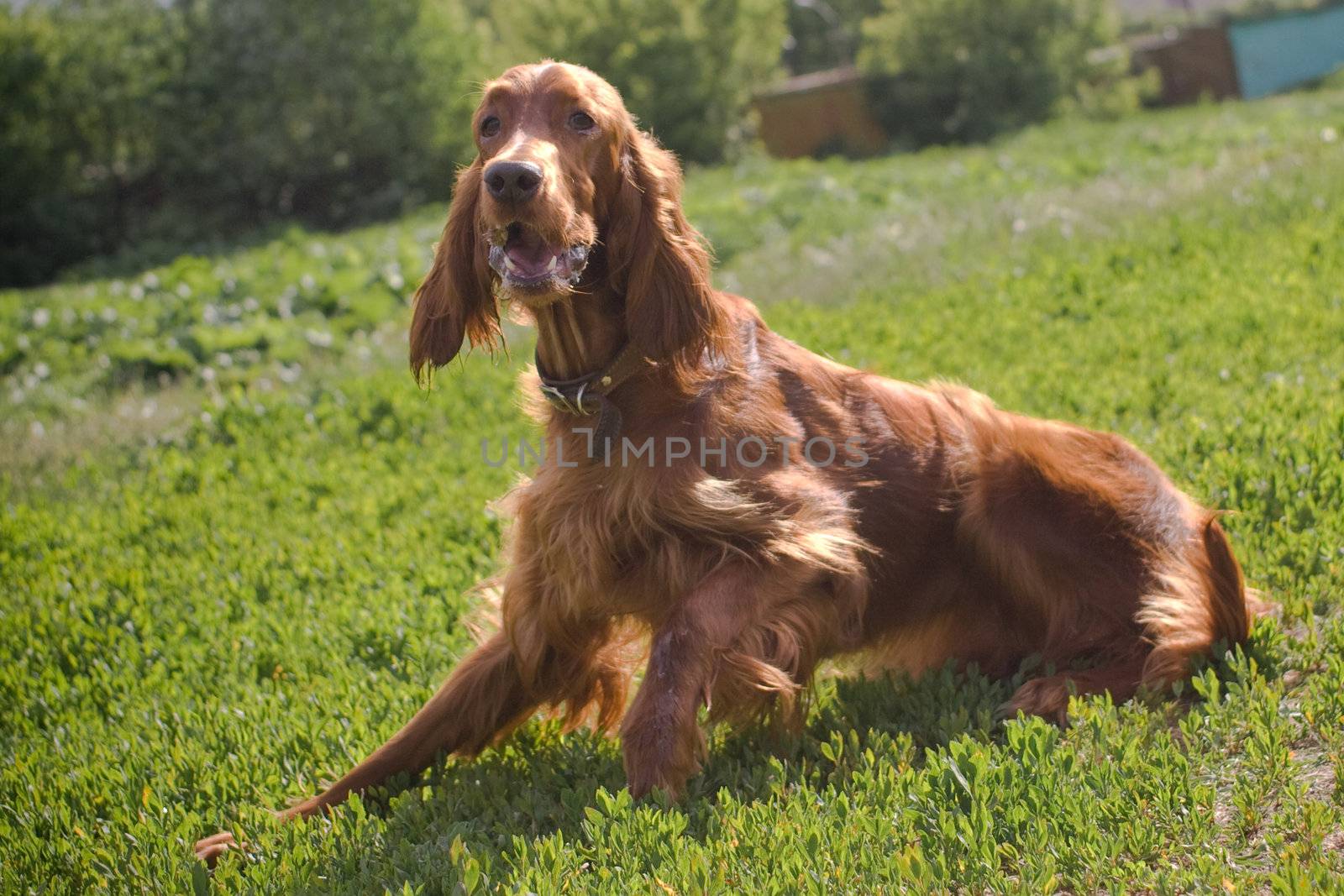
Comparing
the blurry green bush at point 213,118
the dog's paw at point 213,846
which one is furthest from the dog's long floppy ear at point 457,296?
the blurry green bush at point 213,118

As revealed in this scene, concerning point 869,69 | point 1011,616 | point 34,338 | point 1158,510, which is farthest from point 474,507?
point 869,69

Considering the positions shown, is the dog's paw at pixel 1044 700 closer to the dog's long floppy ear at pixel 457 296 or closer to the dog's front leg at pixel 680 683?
the dog's front leg at pixel 680 683

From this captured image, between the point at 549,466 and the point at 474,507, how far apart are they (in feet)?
6.27

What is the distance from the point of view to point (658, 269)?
9.61ft

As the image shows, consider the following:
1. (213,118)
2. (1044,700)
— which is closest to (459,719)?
(1044,700)

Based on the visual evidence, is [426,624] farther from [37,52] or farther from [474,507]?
[37,52]

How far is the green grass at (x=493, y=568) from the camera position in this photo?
93.4 inches

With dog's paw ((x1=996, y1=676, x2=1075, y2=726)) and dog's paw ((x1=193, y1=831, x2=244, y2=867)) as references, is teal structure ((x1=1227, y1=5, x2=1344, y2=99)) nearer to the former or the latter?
dog's paw ((x1=996, y1=676, x2=1075, y2=726))

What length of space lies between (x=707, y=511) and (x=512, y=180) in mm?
817

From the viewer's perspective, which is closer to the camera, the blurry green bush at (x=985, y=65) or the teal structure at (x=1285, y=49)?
the blurry green bush at (x=985, y=65)

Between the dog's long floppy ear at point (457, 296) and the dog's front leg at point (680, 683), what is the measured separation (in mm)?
831

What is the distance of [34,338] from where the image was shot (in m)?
9.88

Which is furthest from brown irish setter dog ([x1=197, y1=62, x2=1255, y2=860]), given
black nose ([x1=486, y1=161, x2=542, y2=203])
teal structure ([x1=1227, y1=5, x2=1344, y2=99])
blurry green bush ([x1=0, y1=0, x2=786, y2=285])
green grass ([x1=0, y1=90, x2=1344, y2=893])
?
teal structure ([x1=1227, y1=5, x2=1344, y2=99])

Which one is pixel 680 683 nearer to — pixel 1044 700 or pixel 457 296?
pixel 1044 700
